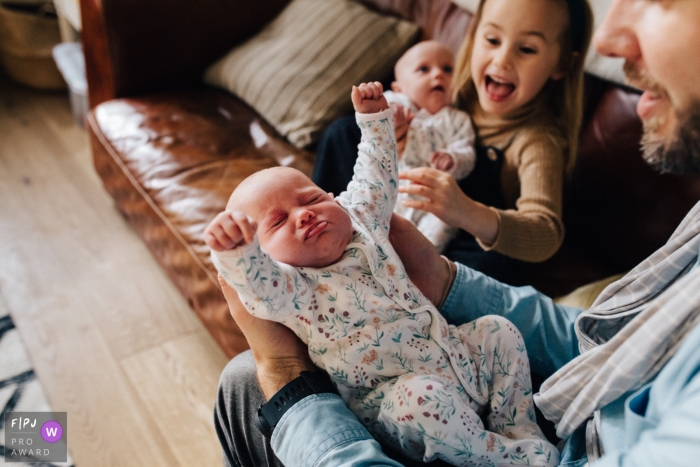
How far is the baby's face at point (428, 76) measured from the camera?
153 cm

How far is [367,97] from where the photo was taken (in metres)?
1.03

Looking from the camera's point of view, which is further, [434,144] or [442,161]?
[434,144]

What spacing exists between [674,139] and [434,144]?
63 centimetres

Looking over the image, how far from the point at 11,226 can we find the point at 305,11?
127 cm

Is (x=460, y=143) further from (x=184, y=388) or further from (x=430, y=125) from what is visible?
(x=184, y=388)

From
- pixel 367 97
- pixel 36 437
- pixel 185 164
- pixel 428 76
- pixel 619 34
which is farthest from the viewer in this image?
pixel 185 164

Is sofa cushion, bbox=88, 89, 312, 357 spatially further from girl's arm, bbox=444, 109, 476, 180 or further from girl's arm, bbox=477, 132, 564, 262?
girl's arm, bbox=477, 132, 564, 262

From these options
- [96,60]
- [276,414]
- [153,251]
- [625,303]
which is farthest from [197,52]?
[625,303]

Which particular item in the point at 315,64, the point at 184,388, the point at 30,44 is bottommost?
the point at 184,388

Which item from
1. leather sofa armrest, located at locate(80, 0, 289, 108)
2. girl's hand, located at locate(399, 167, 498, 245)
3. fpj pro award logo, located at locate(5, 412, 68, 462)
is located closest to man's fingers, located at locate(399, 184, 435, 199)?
A: girl's hand, located at locate(399, 167, 498, 245)

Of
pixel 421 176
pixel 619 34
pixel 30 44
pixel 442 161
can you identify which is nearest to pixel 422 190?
pixel 421 176

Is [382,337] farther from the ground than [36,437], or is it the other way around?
[382,337]

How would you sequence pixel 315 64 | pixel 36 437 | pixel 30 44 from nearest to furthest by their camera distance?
pixel 36 437 < pixel 315 64 < pixel 30 44

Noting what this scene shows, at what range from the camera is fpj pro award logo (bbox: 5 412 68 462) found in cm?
136
